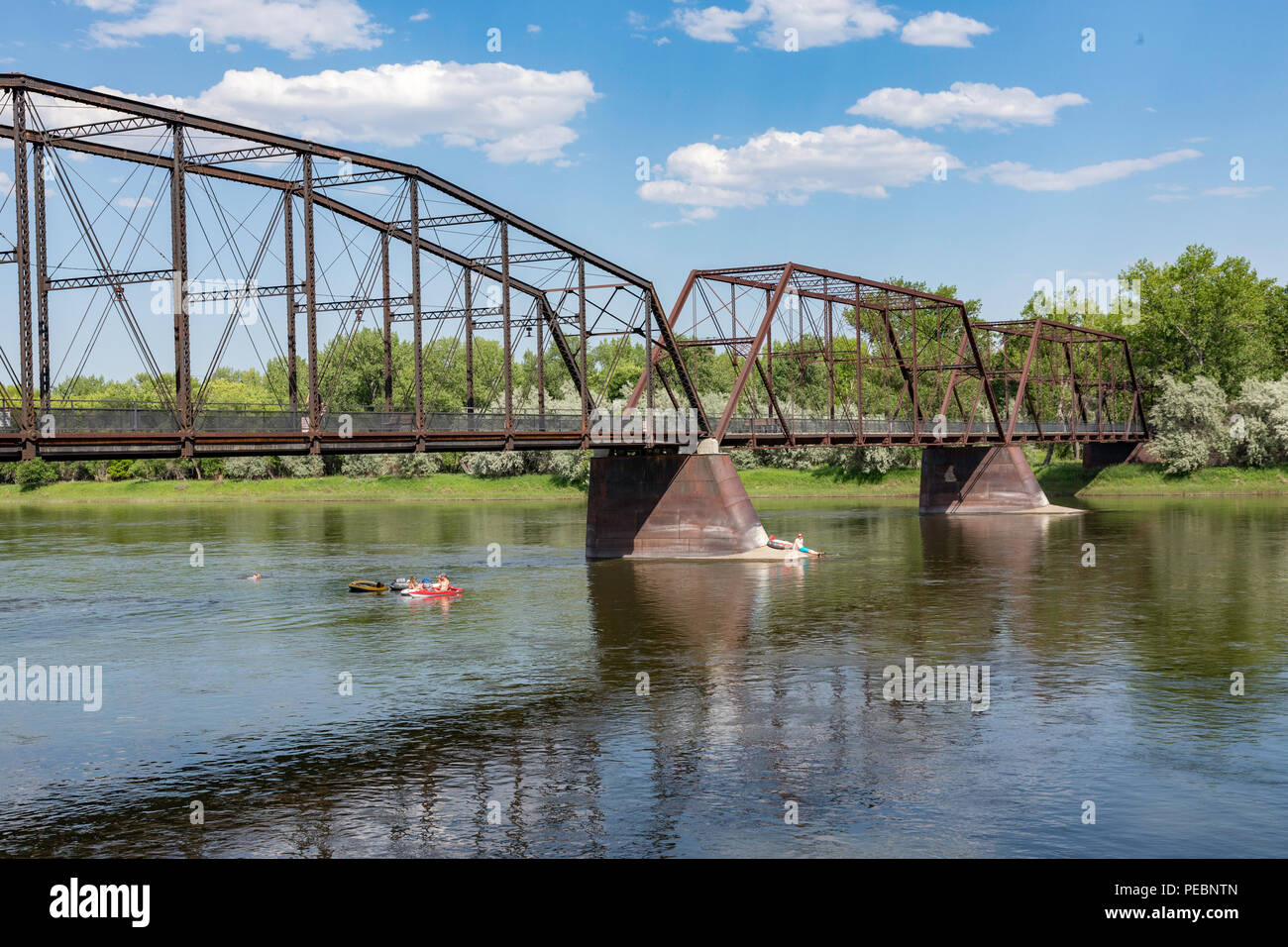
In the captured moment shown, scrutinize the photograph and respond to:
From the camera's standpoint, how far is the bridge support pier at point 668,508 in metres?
60.2

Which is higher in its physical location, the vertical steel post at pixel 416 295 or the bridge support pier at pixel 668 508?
the vertical steel post at pixel 416 295

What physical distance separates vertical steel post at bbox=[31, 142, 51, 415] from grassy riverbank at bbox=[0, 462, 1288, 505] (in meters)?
81.7

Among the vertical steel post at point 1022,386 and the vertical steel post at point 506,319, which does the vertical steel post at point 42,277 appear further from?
the vertical steel post at point 1022,386

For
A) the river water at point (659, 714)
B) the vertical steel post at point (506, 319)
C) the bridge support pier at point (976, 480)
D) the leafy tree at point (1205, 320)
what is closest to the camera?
the river water at point (659, 714)

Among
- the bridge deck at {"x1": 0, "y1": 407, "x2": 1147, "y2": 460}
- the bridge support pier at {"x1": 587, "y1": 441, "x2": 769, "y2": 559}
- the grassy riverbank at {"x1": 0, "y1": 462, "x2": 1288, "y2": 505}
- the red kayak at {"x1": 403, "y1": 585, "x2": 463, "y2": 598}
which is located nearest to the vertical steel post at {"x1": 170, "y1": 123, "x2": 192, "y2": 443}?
the bridge deck at {"x1": 0, "y1": 407, "x2": 1147, "y2": 460}

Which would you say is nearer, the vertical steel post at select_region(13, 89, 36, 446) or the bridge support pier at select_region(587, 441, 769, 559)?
the vertical steel post at select_region(13, 89, 36, 446)

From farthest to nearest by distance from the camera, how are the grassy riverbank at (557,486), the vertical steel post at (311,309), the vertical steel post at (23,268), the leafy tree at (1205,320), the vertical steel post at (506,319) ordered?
the leafy tree at (1205,320), the grassy riverbank at (557,486), the vertical steel post at (506,319), the vertical steel post at (311,309), the vertical steel post at (23,268)

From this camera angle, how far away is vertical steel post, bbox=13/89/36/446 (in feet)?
111

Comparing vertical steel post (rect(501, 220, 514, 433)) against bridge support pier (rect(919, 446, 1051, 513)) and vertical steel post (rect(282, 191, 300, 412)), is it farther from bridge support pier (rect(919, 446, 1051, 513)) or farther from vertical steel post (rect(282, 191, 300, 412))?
bridge support pier (rect(919, 446, 1051, 513))

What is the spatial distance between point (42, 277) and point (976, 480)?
2863 inches

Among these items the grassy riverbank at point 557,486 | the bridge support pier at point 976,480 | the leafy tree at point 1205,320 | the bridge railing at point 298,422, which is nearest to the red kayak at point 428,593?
the bridge railing at point 298,422

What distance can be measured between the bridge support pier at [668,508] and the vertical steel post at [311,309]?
18.8m
